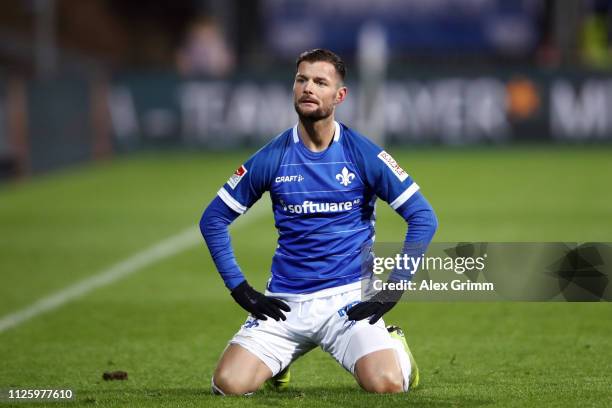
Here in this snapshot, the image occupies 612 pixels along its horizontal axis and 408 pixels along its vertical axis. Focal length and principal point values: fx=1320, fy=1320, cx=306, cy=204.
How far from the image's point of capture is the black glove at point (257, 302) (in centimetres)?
697

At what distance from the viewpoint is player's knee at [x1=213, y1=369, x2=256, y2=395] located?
22.8 ft

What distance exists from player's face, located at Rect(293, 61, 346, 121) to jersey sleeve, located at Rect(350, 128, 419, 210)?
12.1 inches

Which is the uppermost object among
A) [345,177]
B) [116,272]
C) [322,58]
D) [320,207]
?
[322,58]

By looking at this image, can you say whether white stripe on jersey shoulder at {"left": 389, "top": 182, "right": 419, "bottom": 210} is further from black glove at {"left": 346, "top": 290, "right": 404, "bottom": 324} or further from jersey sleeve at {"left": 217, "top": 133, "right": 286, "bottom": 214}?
jersey sleeve at {"left": 217, "top": 133, "right": 286, "bottom": 214}

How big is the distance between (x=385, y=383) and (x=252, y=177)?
4.27ft

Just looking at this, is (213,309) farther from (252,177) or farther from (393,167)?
(393,167)

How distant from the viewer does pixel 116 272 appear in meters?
12.3

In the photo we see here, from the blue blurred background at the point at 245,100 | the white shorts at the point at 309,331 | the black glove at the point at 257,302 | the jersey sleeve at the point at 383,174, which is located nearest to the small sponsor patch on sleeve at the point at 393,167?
the jersey sleeve at the point at 383,174

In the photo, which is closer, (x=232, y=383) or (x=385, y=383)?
(x=385, y=383)

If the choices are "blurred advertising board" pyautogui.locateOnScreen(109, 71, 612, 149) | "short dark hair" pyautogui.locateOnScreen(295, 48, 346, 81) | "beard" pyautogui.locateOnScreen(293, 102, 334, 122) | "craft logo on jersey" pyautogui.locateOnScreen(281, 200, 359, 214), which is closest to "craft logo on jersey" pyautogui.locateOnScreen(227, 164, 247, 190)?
"craft logo on jersey" pyautogui.locateOnScreen(281, 200, 359, 214)

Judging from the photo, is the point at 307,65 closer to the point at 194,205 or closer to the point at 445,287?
the point at 445,287
